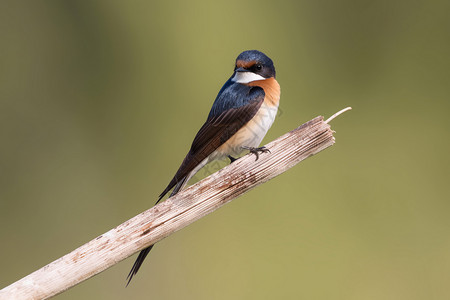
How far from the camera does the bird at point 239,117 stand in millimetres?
2549

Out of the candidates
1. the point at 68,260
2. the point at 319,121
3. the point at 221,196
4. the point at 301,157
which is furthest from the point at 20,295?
the point at 319,121

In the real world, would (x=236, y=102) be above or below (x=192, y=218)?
above

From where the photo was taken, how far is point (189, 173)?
2471mm

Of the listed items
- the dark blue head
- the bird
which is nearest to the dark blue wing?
the bird

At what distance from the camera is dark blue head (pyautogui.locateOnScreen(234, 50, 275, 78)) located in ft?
8.57

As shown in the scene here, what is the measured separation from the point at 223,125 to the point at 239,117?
0.32ft

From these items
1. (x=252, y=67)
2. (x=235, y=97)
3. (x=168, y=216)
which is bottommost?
(x=168, y=216)

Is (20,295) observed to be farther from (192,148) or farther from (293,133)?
(293,133)

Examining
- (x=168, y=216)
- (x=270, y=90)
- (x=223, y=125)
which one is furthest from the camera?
(x=270, y=90)

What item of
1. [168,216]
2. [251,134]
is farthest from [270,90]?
[168,216]

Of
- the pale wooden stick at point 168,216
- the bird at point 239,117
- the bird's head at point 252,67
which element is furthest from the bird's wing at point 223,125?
the pale wooden stick at point 168,216

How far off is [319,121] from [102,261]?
1.10m

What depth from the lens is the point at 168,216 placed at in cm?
207

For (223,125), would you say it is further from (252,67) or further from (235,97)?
(252,67)
